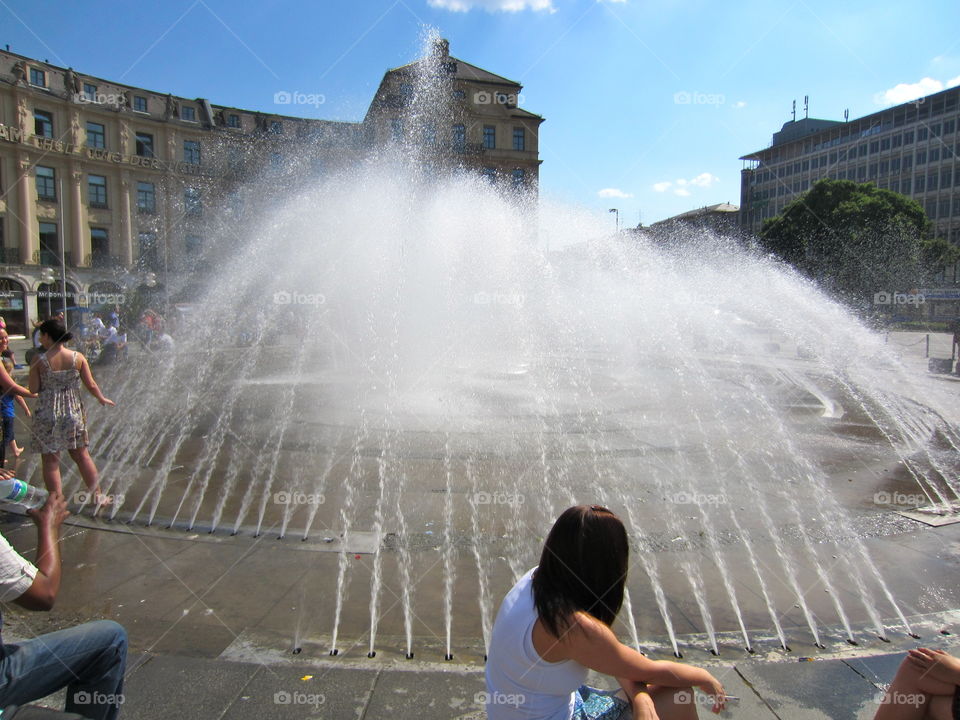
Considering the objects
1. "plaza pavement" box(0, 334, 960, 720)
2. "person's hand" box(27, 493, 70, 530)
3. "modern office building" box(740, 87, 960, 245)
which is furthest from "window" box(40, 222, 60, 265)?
"modern office building" box(740, 87, 960, 245)

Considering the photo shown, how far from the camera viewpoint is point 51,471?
5.41 m

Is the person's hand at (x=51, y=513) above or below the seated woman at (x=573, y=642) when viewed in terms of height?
above

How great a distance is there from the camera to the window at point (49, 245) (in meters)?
41.3

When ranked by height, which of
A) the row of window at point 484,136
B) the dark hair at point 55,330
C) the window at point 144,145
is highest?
the row of window at point 484,136

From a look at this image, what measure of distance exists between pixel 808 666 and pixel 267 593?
3.45 m

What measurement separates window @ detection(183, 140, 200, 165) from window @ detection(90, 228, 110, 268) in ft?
31.1

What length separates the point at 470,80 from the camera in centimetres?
5106

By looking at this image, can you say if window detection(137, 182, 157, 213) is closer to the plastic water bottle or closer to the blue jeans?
the plastic water bottle

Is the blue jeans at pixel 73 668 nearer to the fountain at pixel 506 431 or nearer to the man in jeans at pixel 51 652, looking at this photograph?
the man in jeans at pixel 51 652

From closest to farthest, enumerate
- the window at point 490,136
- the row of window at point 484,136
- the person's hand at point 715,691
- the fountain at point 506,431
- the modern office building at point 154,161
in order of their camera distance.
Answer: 1. the person's hand at point 715,691
2. the fountain at point 506,431
3. the modern office building at point 154,161
4. the row of window at point 484,136
5. the window at point 490,136

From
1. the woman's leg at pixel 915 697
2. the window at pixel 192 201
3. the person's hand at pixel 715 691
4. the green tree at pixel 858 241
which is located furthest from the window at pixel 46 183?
the green tree at pixel 858 241

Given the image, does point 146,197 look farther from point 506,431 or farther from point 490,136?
point 506,431

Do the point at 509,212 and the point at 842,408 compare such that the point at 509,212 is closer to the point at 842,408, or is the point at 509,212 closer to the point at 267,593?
the point at 842,408

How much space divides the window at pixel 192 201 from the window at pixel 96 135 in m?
6.71
